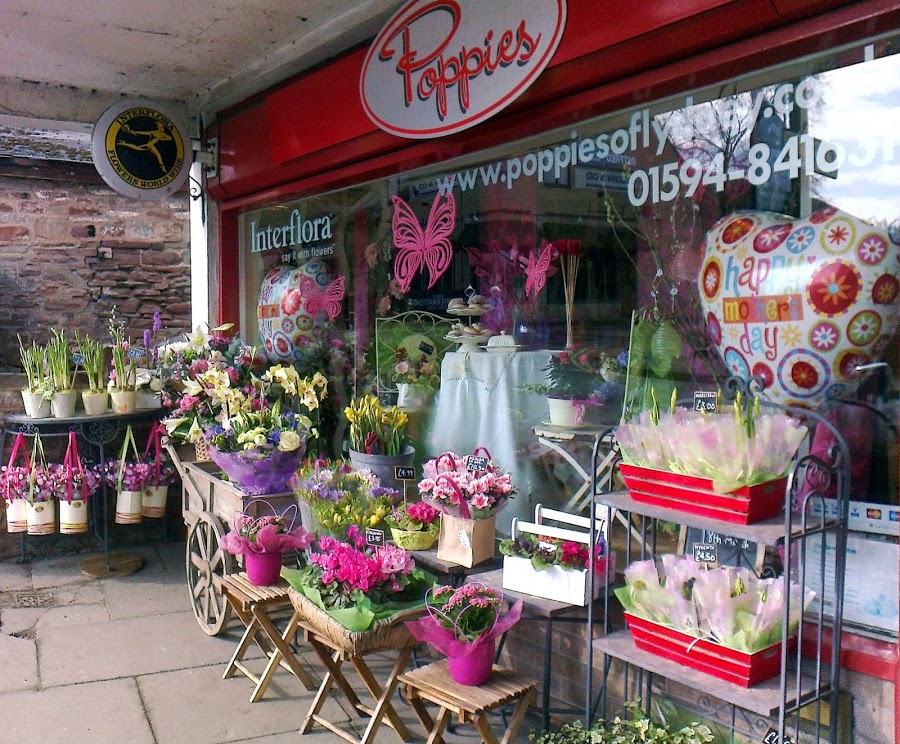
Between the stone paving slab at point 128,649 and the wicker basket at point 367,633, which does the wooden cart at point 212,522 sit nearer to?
the stone paving slab at point 128,649

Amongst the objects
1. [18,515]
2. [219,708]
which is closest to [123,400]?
[18,515]

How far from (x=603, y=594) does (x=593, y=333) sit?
117 centimetres

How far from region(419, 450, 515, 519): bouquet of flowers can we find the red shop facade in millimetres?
680

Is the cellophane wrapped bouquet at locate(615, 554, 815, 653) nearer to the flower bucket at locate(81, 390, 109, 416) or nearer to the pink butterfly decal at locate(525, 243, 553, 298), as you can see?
the pink butterfly decal at locate(525, 243, 553, 298)

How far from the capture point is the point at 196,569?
18.3ft

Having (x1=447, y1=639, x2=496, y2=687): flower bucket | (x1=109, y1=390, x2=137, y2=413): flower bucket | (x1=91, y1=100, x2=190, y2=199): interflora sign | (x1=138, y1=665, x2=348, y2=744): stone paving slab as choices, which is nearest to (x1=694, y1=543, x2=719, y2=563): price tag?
(x1=447, y1=639, x2=496, y2=687): flower bucket

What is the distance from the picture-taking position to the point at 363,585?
3.30 metres

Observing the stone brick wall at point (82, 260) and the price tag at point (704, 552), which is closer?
the price tag at point (704, 552)

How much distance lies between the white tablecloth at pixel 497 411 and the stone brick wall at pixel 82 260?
24.1 feet

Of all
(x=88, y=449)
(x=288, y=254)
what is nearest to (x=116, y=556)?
(x=88, y=449)

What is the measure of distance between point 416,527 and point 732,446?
1.76m

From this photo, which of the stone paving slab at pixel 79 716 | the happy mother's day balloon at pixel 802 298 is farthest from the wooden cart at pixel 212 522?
the happy mother's day balloon at pixel 802 298

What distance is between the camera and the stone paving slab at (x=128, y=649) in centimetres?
440

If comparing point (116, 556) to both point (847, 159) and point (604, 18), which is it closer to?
point (604, 18)
